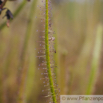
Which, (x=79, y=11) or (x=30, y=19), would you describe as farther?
(x=79, y=11)

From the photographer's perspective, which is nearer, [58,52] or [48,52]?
[48,52]

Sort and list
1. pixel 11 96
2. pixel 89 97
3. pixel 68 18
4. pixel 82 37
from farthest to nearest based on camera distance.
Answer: pixel 68 18 < pixel 82 37 < pixel 11 96 < pixel 89 97

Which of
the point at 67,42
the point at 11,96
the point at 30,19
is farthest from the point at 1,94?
the point at 67,42

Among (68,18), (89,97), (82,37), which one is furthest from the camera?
(68,18)

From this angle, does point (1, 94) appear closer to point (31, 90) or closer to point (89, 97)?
point (31, 90)

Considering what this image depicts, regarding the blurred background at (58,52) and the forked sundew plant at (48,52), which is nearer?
the forked sundew plant at (48,52)

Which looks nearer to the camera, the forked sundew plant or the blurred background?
the forked sundew plant

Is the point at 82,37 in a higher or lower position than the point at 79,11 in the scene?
lower

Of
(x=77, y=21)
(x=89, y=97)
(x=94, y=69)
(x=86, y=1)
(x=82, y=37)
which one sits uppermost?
(x=86, y=1)
